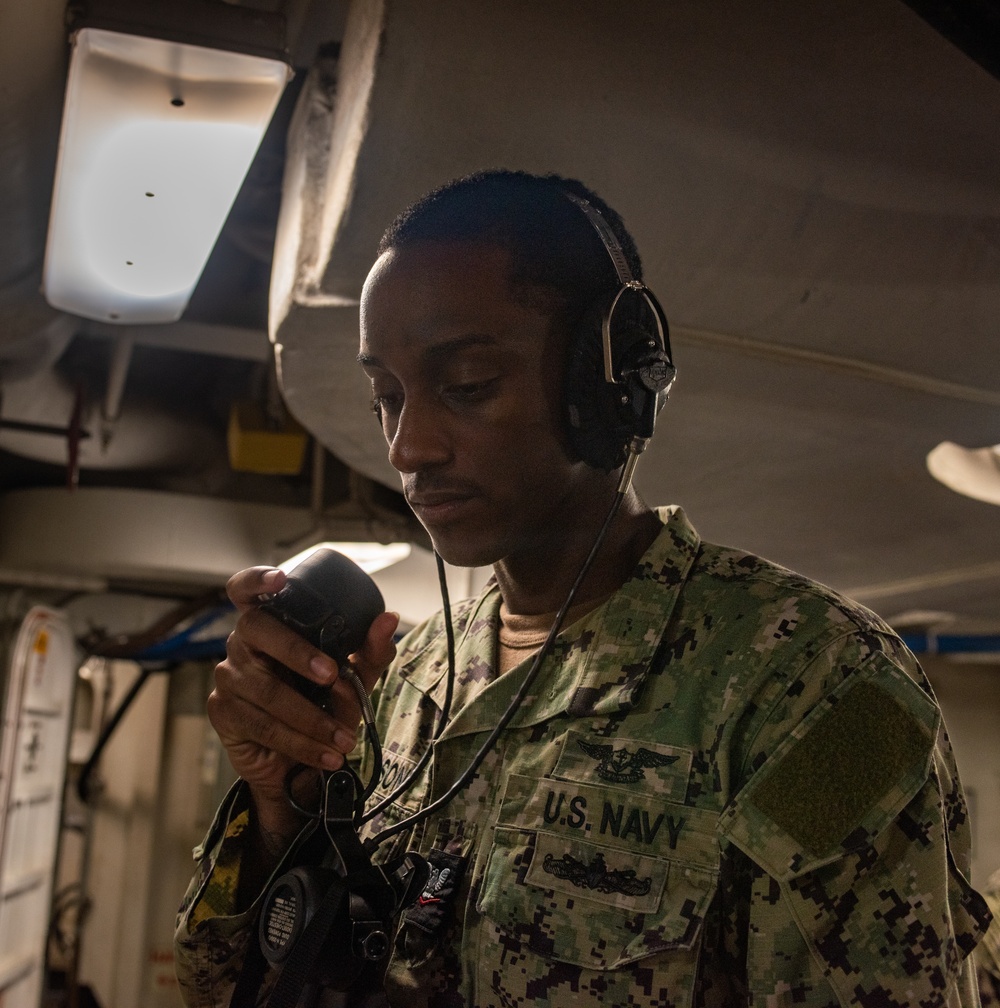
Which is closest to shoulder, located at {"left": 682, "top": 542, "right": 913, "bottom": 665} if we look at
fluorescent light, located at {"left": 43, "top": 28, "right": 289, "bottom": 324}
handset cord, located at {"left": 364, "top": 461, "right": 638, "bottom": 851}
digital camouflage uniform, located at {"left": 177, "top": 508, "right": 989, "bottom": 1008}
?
digital camouflage uniform, located at {"left": 177, "top": 508, "right": 989, "bottom": 1008}

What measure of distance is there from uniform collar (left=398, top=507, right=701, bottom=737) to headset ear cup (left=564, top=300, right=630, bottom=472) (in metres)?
0.14

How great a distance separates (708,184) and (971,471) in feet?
5.64

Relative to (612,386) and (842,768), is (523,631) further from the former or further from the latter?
(842,768)

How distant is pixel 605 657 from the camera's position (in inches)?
42.2

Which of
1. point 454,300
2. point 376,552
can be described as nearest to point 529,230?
point 454,300

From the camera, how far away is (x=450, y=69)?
1.48m

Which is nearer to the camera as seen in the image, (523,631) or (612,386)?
(612,386)

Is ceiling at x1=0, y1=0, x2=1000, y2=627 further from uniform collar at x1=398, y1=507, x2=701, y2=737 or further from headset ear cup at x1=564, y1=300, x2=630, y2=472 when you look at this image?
uniform collar at x1=398, y1=507, x2=701, y2=737

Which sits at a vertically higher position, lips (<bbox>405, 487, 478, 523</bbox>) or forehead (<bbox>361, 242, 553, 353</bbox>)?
forehead (<bbox>361, 242, 553, 353</bbox>)

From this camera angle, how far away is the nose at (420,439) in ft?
3.46

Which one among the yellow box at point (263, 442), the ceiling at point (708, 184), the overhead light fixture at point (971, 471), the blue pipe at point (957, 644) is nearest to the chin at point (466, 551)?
the ceiling at point (708, 184)

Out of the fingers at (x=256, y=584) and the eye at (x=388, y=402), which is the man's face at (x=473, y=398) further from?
the fingers at (x=256, y=584)

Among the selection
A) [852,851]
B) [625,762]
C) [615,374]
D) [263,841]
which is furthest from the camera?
[263,841]

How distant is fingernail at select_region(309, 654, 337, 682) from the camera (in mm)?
1008
